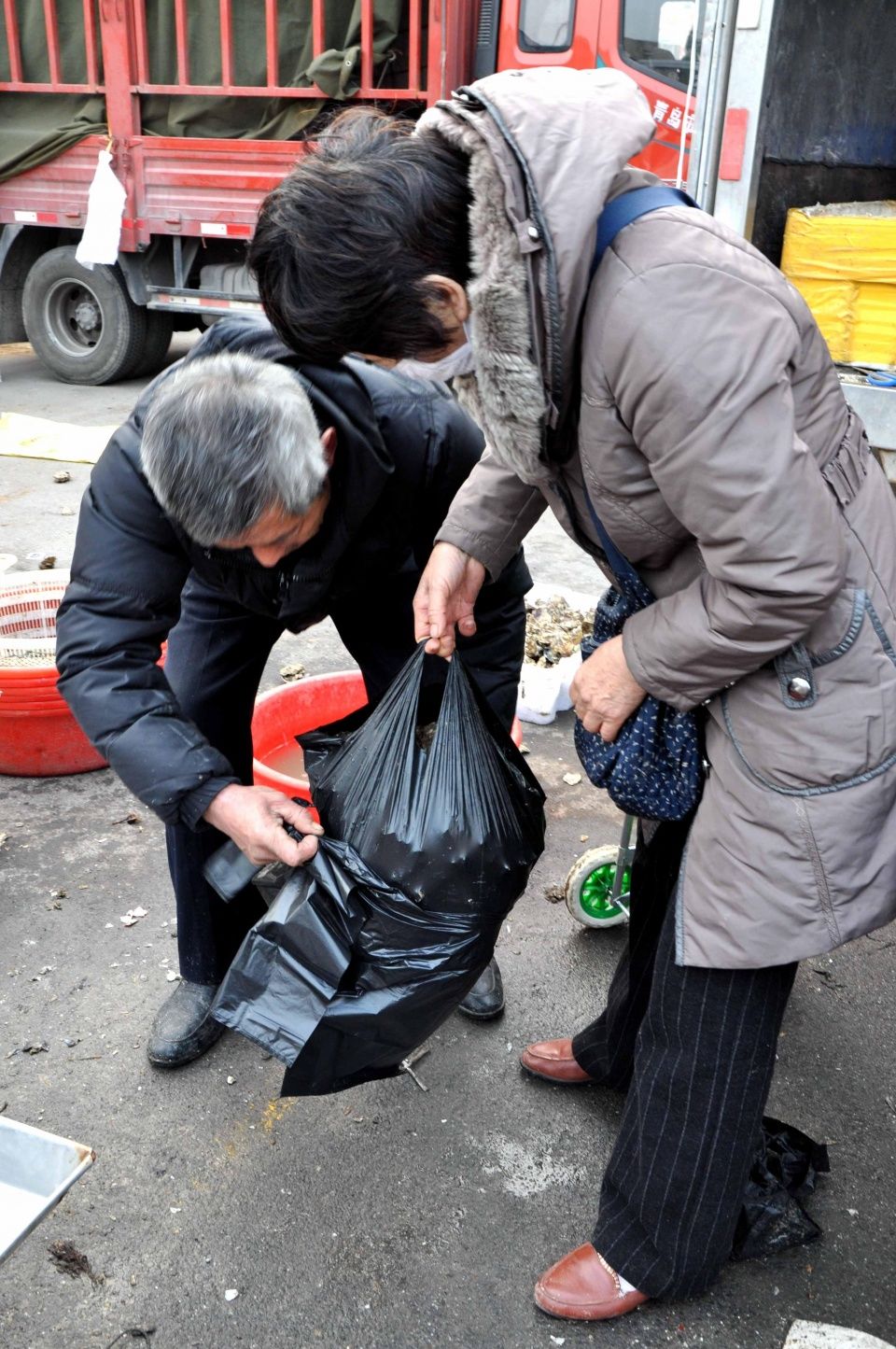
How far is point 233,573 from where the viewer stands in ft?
5.65

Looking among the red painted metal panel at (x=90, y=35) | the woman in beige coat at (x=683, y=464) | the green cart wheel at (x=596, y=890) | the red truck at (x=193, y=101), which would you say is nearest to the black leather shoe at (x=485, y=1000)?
the green cart wheel at (x=596, y=890)

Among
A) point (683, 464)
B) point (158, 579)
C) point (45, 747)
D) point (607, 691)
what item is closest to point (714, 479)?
point (683, 464)

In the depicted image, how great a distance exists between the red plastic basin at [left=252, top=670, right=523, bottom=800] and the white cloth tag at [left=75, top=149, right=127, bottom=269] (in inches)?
198

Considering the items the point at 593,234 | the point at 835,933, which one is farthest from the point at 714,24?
the point at 835,933

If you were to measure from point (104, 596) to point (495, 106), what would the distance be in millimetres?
884

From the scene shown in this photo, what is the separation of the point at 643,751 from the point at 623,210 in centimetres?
64

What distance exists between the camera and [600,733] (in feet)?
4.80

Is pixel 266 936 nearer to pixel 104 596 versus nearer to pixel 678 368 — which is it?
pixel 104 596

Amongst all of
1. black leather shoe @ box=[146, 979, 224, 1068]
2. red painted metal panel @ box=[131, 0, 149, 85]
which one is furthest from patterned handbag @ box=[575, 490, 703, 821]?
red painted metal panel @ box=[131, 0, 149, 85]

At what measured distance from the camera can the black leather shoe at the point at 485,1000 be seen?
225 centimetres

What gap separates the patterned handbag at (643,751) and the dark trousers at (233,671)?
2.21 feet

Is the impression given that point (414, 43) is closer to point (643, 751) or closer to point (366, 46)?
point (366, 46)

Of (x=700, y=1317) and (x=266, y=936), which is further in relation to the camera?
(x=700, y=1317)

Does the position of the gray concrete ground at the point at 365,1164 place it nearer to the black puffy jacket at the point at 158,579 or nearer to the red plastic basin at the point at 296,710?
the red plastic basin at the point at 296,710
